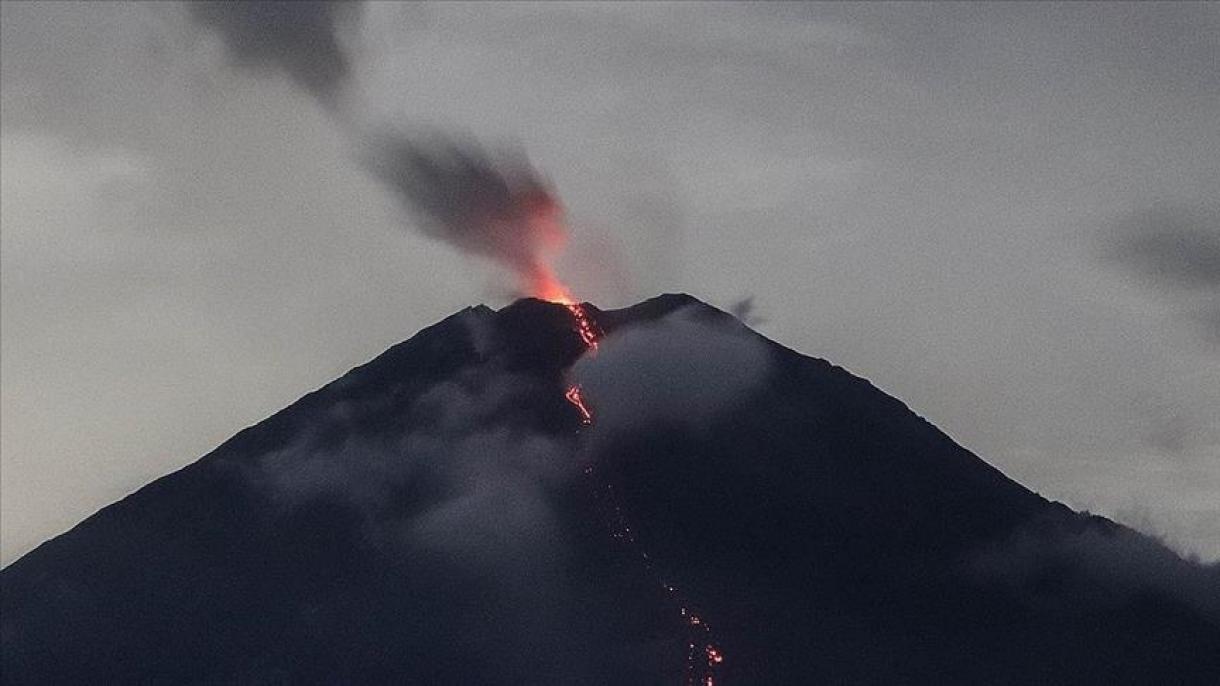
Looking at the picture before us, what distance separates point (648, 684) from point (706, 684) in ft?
12.8

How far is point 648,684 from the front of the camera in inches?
7854

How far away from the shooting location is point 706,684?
654 ft
